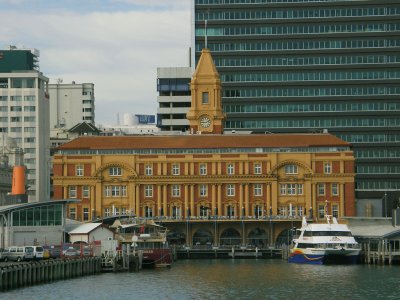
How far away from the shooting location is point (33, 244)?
152000mm

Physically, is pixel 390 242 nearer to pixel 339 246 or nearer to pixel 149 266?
pixel 339 246

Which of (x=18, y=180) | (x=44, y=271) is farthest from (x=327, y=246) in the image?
(x=18, y=180)

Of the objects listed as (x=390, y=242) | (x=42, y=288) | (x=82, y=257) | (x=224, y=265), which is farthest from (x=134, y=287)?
(x=390, y=242)

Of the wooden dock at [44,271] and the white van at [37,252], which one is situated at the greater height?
the white van at [37,252]

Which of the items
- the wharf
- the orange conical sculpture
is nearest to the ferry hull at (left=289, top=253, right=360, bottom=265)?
the wharf

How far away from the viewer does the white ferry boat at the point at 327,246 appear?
160 meters

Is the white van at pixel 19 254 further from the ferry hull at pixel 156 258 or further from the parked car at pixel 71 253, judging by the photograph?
the ferry hull at pixel 156 258

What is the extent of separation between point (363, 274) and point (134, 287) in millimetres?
32075

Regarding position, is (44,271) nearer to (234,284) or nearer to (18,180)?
(234,284)

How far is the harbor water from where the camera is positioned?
112062 millimetres

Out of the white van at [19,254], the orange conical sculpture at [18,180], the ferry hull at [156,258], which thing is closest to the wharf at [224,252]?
the orange conical sculpture at [18,180]

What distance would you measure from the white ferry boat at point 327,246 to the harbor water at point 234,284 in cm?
478

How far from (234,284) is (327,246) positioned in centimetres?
3896

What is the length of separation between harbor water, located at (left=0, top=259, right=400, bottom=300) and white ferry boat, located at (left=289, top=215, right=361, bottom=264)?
188 inches
